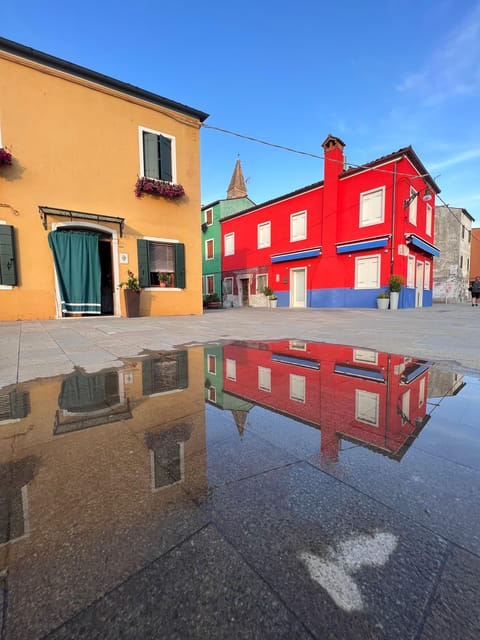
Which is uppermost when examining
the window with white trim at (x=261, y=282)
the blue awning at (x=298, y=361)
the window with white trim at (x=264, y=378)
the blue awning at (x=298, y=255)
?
the blue awning at (x=298, y=255)

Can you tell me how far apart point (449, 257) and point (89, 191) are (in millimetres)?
25050

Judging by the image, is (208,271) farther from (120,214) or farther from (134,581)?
(134,581)

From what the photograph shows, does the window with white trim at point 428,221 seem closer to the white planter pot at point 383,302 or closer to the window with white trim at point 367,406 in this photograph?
the white planter pot at point 383,302

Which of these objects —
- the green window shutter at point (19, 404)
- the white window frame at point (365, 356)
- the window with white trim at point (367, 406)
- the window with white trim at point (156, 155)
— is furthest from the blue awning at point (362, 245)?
the green window shutter at point (19, 404)

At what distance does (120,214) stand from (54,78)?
3.51m

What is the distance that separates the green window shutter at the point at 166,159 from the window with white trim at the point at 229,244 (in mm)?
11710

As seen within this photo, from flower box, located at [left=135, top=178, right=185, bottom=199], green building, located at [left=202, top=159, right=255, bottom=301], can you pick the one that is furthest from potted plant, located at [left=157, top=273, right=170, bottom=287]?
green building, located at [left=202, top=159, right=255, bottom=301]

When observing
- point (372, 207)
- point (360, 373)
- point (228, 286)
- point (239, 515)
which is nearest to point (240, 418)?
point (239, 515)

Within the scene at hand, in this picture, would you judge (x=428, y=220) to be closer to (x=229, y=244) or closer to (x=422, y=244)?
(x=422, y=244)

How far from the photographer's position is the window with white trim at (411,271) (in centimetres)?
1422

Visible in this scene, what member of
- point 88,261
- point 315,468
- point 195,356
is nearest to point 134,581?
point 315,468

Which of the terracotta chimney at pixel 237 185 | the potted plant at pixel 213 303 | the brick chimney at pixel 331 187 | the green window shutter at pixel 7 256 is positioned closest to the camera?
the green window shutter at pixel 7 256

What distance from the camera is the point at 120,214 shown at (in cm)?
866

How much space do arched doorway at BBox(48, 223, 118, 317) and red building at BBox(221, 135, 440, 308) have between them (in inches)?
342
